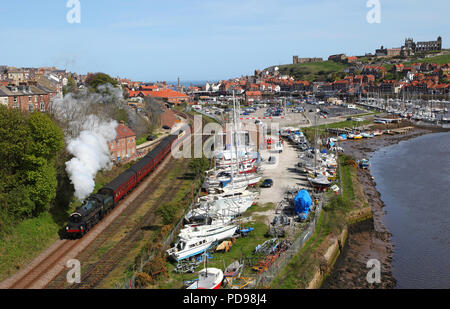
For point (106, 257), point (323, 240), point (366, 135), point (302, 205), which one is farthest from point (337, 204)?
point (366, 135)

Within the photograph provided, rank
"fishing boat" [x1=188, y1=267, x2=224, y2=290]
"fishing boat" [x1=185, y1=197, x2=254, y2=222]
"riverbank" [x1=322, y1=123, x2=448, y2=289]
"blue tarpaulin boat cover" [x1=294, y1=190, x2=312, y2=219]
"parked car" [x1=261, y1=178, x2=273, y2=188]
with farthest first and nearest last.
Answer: "parked car" [x1=261, y1=178, x2=273, y2=188]
"blue tarpaulin boat cover" [x1=294, y1=190, x2=312, y2=219]
"fishing boat" [x1=185, y1=197, x2=254, y2=222]
"riverbank" [x1=322, y1=123, x2=448, y2=289]
"fishing boat" [x1=188, y1=267, x2=224, y2=290]

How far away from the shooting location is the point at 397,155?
233 ft

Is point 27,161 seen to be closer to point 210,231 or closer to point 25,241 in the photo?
point 25,241

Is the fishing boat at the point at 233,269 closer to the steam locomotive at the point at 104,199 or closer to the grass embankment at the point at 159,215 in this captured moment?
the grass embankment at the point at 159,215

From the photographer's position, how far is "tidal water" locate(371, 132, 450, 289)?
29.9 m

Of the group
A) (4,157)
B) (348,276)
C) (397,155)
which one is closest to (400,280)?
(348,276)

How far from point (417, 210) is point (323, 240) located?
A: 1714 centimetres

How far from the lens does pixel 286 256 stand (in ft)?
88.5

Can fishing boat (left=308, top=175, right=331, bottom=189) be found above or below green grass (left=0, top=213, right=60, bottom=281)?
above

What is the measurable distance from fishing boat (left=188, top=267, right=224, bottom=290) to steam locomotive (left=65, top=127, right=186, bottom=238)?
37.1ft

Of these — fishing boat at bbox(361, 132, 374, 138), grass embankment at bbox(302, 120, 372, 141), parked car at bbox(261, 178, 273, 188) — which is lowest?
parked car at bbox(261, 178, 273, 188)

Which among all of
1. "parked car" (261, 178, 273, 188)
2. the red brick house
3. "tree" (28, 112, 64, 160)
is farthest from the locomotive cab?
the red brick house

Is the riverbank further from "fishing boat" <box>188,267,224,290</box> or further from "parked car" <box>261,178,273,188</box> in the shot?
"parked car" <box>261,178,273,188</box>

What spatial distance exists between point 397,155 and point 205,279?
191ft
